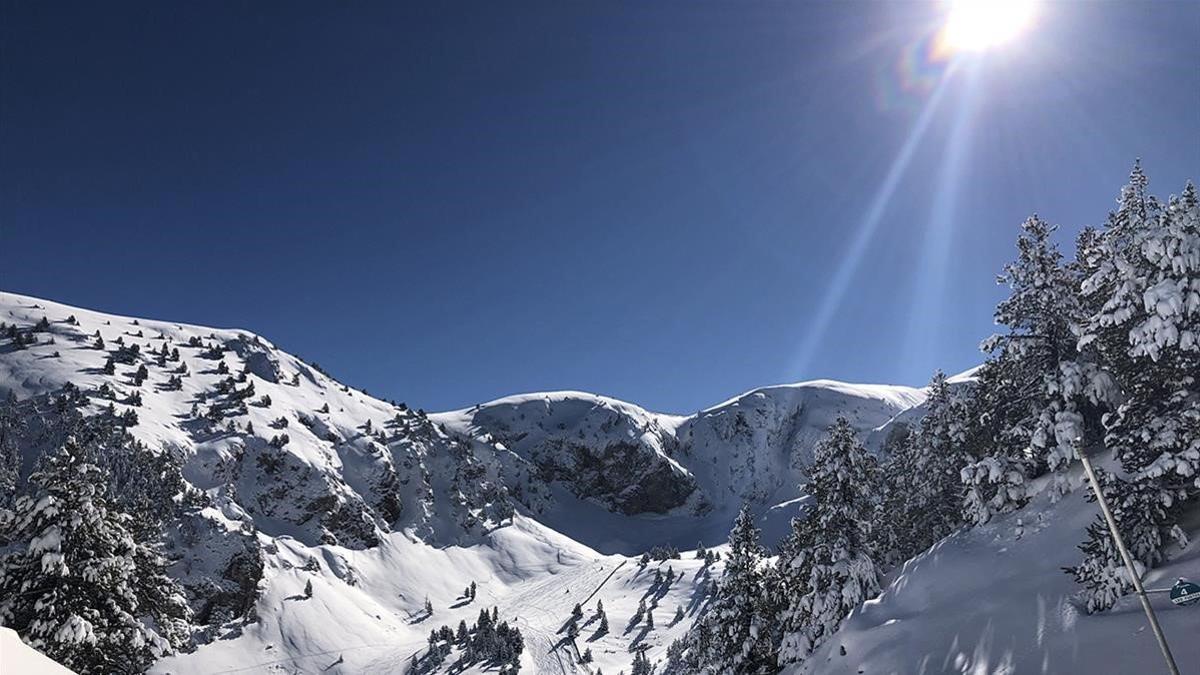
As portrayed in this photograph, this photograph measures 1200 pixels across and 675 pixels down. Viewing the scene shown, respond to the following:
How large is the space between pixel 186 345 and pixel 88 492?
331ft

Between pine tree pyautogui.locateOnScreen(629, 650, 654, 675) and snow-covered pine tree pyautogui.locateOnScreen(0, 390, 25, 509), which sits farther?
snow-covered pine tree pyautogui.locateOnScreen(0, 390, 25, 509)

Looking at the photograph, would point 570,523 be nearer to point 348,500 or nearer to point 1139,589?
point 348,500

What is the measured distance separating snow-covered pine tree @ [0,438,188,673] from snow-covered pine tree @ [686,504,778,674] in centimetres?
2000

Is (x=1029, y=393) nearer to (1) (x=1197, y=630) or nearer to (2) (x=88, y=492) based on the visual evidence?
(1) (x=1197, y=630)

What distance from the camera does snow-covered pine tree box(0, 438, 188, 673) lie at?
49.7 feet

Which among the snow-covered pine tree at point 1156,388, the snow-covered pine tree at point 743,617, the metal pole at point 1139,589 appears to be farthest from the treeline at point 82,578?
the snow-covered pine tree at point 1156,388

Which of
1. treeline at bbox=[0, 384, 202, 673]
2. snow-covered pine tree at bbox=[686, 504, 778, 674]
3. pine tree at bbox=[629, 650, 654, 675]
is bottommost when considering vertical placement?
pine tree at bbox=[629, 650, 654, 675]

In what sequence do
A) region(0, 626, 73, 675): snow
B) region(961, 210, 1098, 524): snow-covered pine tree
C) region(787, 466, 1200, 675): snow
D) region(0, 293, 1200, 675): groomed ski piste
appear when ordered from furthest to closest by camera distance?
region(961, 210, 1098, 524): snow-covered pine tree, region(0, 293, 1200, 675): groomed ski piste, region(787, 466, 1200, 675): snow, region(0, 626, 73, 675): snow

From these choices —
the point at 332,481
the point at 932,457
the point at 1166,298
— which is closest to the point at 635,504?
the point at 332,481

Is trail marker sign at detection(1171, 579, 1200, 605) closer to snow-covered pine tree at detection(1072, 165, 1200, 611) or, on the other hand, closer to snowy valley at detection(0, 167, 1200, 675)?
snowy valley at detection(0, 167, 1200, 675)

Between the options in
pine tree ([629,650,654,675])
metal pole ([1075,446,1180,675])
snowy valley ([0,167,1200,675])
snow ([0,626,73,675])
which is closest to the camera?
snow ([0,626,73,675])

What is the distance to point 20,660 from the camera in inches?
141

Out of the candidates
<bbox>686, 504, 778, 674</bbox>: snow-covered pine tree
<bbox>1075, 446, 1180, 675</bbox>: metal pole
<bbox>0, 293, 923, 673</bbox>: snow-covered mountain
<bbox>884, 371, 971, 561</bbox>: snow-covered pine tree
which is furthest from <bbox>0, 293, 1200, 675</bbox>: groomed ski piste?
<bbox>884, 371, 971, 561</bbox>: snow-covered pine tree

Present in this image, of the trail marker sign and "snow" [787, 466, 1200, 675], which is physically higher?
the trail marker sign
